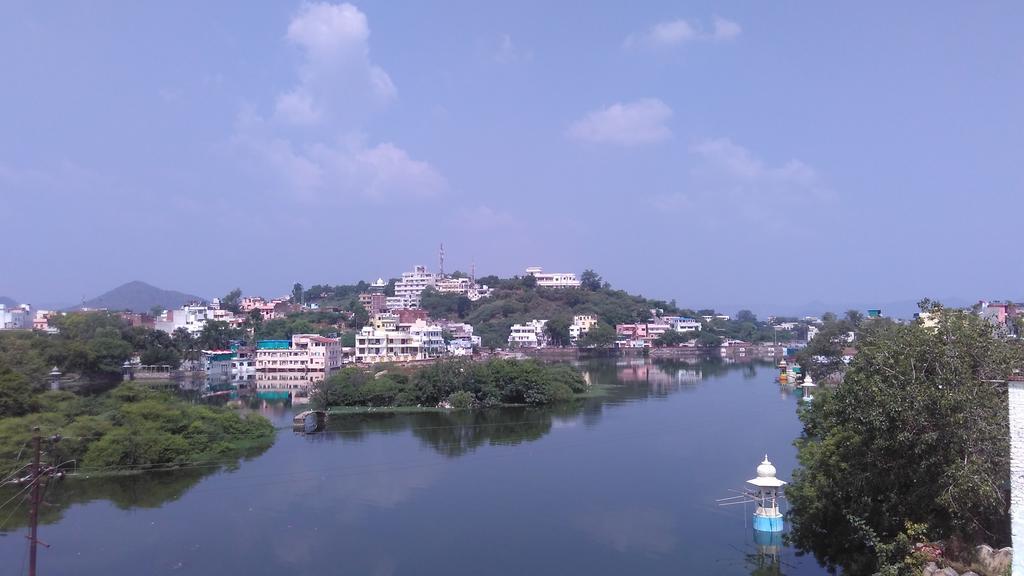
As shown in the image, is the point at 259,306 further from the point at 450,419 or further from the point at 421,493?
the point at 421,493

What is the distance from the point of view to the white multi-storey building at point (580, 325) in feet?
→ 160

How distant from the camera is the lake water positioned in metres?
9.68

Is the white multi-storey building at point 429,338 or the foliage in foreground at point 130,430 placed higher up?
the white multi-storey building at point 429,338

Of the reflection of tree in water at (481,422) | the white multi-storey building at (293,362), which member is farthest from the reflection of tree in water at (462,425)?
the white multi-storey building at (293,362)

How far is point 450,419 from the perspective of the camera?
20.5 meters

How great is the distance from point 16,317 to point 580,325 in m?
36.2

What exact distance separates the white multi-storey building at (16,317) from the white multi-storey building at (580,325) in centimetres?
3278

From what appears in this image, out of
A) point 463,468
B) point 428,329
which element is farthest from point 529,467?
point 428,329

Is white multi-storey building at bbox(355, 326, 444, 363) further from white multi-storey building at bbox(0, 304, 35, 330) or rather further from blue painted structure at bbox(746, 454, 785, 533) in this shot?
white multi-storey building at bbox(0, 304, 35, 330)

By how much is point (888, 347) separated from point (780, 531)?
3591 millimetres

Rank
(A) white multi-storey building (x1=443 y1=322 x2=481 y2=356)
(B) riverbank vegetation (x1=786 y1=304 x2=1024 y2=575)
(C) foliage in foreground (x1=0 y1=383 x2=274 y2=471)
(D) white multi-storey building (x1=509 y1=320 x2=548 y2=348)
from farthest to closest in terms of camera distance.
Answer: (D) white multi-storey building (x1=509 y1=320 x2=548 y2=348) < (A) white multi-storey building (x1=443 y1=322 x2=481 y2=356) < (C) foliage in foreground (x1=0 y1=383 x2=274 y2=471) < (B) riverbank vegetation (x1=786 y1=304 x2=1024 y2=575)

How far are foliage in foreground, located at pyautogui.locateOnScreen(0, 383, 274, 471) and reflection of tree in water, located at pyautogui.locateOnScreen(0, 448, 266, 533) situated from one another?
423mm

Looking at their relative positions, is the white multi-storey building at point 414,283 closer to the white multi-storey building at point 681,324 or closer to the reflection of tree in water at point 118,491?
the white multi-storey building at point 681,324

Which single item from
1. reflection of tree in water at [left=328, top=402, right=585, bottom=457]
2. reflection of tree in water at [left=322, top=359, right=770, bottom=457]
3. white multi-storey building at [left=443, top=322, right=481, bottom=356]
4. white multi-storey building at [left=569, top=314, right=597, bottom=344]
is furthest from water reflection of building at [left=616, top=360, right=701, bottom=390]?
reflection of tree in water at [left=328, top=402, right=585, bottom=457]
